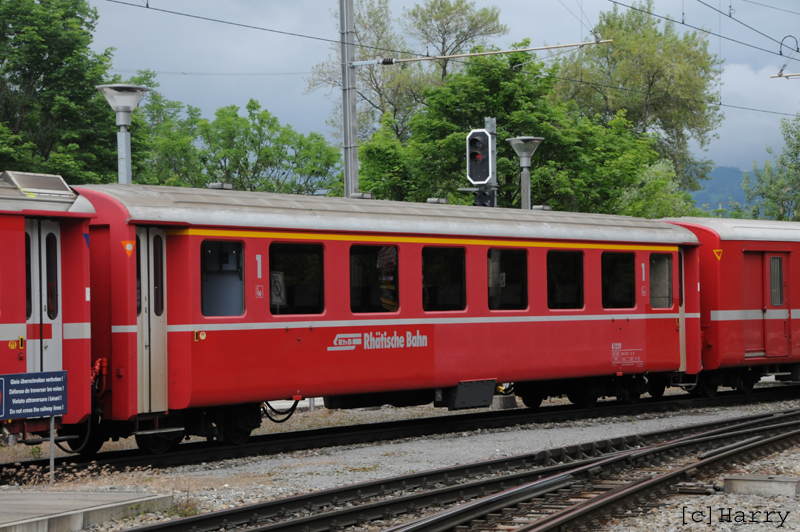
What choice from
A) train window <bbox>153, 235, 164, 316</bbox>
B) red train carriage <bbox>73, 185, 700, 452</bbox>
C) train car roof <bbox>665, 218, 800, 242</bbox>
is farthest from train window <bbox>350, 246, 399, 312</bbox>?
train car roof <bbox>665, 218, 800, 242</bbox>

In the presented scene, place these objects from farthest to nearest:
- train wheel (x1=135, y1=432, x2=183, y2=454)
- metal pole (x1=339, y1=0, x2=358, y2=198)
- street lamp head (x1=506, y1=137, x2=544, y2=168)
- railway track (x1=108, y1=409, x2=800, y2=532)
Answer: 1. street lamp head (x1=506, y1=137, x2=544, y2=168)
2. metal pole (x1=339, y1=0, x2=358, y2=198)
3. train wheel (x1=135, y1=432, x2=183, y2=454)
4. railway track (x1=108, y1=409, x2=800, y2=532)

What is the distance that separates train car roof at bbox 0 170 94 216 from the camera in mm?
9891

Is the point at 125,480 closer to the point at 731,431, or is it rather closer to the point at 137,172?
the point at 731,431

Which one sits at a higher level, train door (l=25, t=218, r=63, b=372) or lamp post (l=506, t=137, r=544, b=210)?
lamp post (l=506, t=137, r=544, b=210)

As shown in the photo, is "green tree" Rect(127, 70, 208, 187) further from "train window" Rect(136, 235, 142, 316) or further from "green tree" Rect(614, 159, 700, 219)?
"train window" Rect(136, 235, 142, 316)

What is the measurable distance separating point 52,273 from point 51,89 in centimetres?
2799

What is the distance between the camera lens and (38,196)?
33.3 ft

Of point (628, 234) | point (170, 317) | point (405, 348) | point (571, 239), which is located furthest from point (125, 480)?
point (628, 234)

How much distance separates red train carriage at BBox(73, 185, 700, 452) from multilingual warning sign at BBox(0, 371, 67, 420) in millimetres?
1023

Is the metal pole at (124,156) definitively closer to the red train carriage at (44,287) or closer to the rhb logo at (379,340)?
the red train carriage at (44,287)

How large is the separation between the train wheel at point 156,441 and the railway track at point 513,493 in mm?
3378

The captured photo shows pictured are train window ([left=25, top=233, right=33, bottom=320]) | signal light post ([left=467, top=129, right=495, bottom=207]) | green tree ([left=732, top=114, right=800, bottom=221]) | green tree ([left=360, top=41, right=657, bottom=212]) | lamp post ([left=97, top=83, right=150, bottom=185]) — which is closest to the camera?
train window ([left=25, top=233, right=33, bottom=320])

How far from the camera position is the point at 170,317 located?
11008 millimetres

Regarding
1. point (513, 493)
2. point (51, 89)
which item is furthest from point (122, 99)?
point (51, 89)
